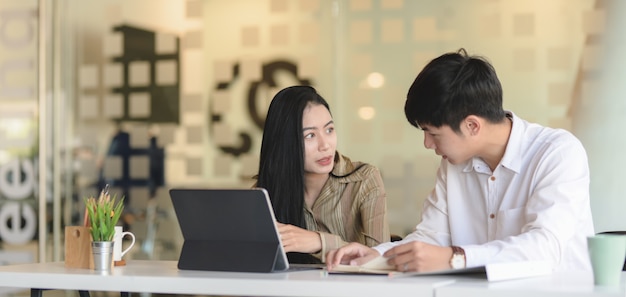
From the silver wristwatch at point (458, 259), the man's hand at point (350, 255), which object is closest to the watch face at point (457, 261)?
the silver wristwatch at point (458, 259)

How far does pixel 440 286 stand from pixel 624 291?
0.36 m

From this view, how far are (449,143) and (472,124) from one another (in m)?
0.08

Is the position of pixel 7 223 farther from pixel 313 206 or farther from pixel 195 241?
pixel 195 241

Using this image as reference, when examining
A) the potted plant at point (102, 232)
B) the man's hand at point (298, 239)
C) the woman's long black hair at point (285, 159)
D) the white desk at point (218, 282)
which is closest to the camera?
the white desk at point (218, 282)

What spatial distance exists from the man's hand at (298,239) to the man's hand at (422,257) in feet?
1.62

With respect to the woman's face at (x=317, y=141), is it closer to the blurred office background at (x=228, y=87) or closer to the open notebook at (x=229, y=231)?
the open notebook at (x=229, y=231)

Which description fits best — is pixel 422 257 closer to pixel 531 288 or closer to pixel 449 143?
pixel 531 288

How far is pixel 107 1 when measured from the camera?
210 inches

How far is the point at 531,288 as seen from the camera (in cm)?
177

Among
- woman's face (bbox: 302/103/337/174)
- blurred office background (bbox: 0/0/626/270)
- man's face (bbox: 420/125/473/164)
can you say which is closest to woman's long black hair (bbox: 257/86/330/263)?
woman's face (bbox: 302/103/337/174)

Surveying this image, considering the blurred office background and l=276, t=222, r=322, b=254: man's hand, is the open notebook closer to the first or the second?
l=276, t=222, r=322, b=254: man's hand

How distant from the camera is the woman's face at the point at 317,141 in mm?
3010

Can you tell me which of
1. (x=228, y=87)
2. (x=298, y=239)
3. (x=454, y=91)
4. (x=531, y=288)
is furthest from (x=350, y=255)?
(x=228, y=87)

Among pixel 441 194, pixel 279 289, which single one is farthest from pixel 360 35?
pixel 279 289
